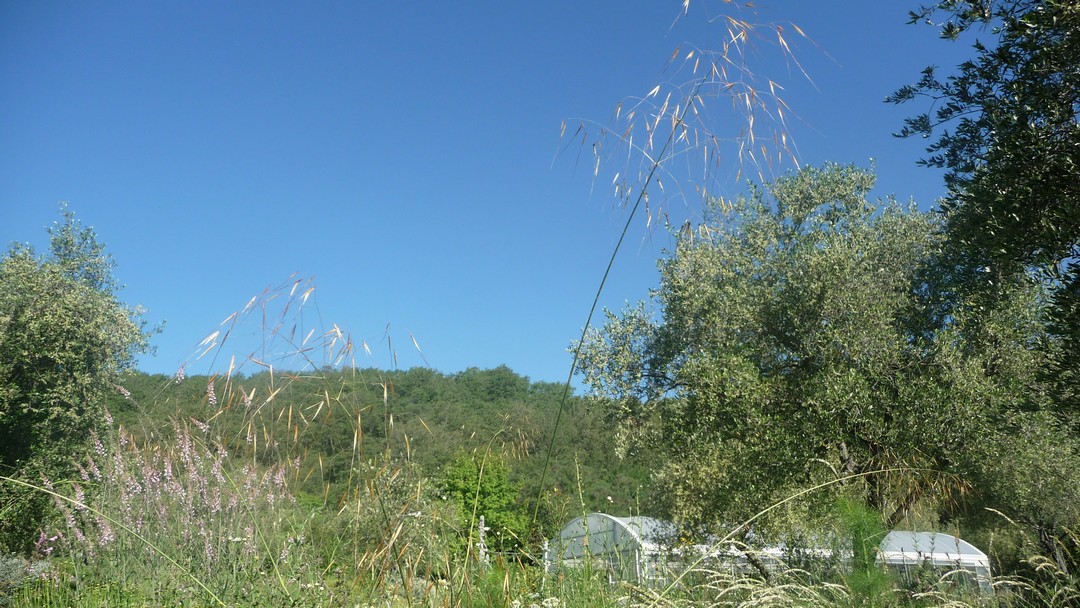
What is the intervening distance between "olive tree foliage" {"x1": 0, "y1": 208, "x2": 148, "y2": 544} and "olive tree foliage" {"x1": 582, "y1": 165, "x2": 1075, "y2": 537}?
43.4 feet

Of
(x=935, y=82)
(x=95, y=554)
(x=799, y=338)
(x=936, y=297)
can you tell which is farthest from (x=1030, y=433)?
(x=95, y=554)

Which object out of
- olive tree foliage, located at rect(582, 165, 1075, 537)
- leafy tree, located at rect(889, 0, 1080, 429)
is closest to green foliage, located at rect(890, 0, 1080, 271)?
leafy tree, located at rect(889, 0, 1080, 429)

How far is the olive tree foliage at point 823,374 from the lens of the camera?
Result: 1005cm

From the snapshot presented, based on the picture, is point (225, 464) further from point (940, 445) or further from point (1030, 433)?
point (1030, 433)

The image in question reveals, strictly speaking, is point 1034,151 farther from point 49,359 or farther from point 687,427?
point 49,359

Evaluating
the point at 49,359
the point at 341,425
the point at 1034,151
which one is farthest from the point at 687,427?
the point at 49,359

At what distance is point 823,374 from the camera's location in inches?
411

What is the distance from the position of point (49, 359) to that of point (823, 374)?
60.1ft

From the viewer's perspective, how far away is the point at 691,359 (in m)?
11.7

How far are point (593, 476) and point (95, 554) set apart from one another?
31.3ft

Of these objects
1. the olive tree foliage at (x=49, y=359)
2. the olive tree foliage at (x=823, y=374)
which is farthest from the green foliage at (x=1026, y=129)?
the olive tree foliage at (x=49, y=359)

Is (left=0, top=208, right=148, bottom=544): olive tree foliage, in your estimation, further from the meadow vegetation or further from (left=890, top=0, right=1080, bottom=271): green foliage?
(left=890, top=0, right=1080, bottom=271): green foliage

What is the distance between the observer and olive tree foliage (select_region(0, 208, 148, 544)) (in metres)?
16.9

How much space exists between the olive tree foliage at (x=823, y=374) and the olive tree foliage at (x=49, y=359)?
13241 millimetres
